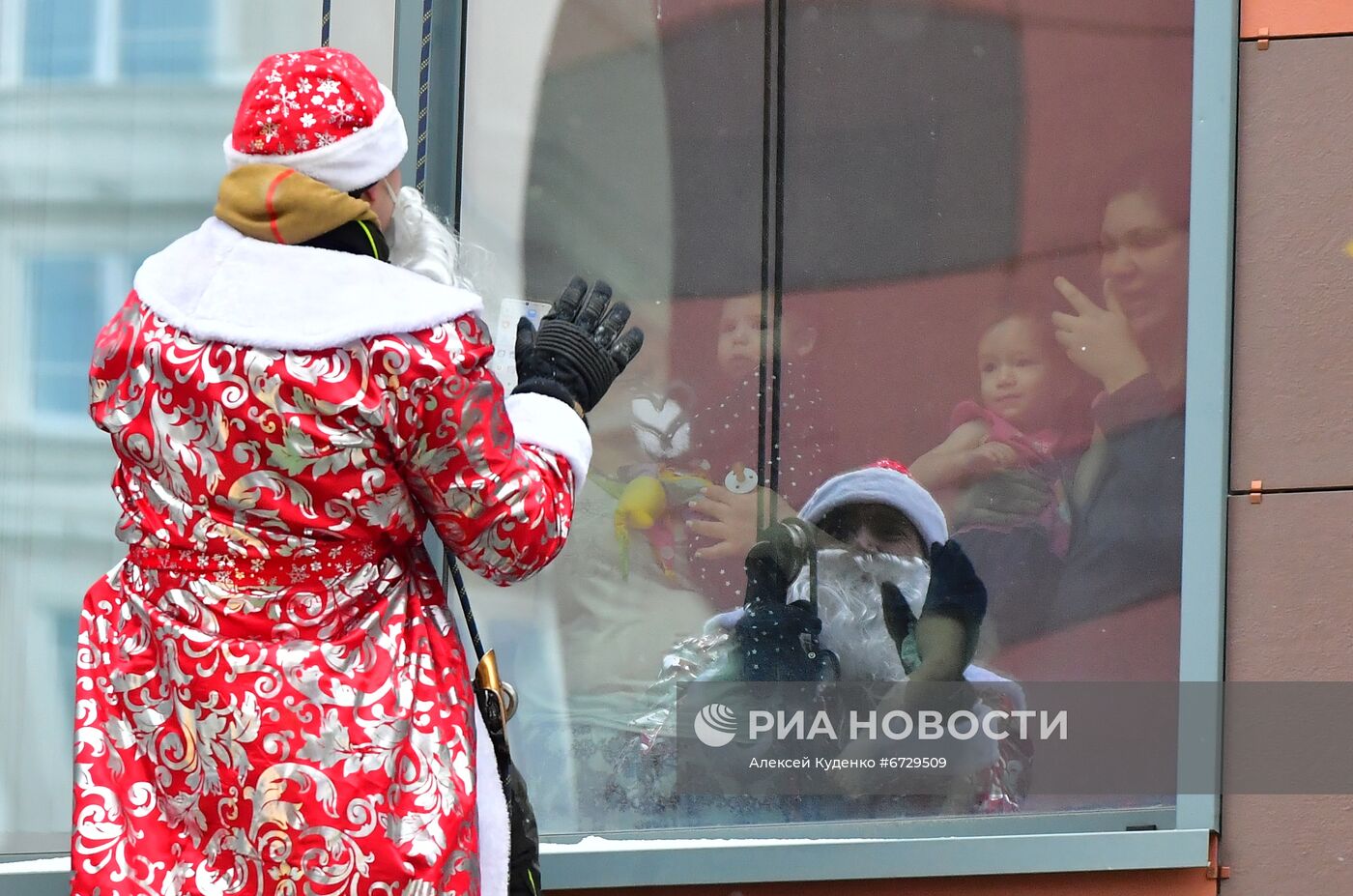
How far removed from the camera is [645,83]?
3.29m

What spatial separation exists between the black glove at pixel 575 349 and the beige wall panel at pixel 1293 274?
1427 mm

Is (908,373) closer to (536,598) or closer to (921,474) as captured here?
(921,474)

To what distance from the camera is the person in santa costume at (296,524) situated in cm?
211

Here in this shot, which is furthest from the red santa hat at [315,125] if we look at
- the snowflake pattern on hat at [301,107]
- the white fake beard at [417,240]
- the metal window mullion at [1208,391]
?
the metal window mullion at [1208,391]

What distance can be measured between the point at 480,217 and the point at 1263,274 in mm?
1442

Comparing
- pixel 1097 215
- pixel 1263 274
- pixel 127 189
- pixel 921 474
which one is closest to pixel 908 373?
pixel 921 474

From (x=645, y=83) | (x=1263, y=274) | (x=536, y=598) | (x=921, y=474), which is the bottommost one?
(x=536, y=598)

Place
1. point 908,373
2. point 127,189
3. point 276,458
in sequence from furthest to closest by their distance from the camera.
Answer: point 908,373 < point 127,189 < point 276,458

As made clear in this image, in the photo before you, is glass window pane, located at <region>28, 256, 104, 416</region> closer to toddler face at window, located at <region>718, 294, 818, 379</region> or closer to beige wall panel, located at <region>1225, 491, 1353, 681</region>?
toddler face at window, located at <region>718, 294, 818, 379</region>

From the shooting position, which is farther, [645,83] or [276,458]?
[645,83]

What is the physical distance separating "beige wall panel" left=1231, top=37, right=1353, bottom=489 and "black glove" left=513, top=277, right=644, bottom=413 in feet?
4.68

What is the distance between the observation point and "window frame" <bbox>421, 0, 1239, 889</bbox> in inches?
125

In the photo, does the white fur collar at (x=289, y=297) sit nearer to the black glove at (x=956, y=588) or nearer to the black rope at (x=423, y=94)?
the black rope at (x=423, y=94)

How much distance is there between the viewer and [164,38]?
313 centimetres
